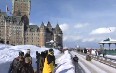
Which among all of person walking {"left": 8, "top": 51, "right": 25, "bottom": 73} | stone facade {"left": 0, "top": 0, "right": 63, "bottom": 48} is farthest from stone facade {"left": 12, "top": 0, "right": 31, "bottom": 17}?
person walking {"left": 8, "top": 51, "right": 25, "bottom": 73}

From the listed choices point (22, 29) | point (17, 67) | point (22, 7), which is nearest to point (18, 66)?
point (17, 67)

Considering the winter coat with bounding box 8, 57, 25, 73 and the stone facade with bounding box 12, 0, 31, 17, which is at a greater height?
the stone facade with bounding box 12, 0, 31, 17

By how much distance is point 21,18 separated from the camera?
176 m

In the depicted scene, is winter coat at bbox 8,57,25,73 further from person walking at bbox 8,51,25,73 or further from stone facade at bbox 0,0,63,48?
stone facade at bbox 0,0,63,48

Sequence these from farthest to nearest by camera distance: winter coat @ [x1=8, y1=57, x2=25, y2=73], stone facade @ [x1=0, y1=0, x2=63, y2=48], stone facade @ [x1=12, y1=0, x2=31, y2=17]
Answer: stone facade @ [x1=12, y1=0, x2=31, y2=17] < stone facade @ [x1=0, y1=0, x2=63, y2=48] < winter coat @ [x1=8, y1=57, x2=25, y2=73]

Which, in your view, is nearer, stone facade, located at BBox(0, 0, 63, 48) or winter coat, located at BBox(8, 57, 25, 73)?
winter coat, located at BBox(8, 57, 25, 73)

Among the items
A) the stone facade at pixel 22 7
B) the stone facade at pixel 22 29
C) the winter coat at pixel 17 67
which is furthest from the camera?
the stone facade at pixel 22 7

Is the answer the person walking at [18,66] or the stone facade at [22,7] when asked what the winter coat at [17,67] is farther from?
the stone facade at [22,7]

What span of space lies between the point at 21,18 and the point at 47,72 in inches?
6475

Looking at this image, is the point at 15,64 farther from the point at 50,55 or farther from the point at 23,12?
the point at 23,12

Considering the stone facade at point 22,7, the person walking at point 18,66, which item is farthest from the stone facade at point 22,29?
the person walking at point 18,66

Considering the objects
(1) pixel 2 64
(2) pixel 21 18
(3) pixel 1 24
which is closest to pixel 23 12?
(2) pixel 21 18

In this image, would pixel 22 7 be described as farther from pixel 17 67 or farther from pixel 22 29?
pixel 17 67

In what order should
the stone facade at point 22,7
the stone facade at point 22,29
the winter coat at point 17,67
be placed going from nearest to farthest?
1. the winter coat at point 17,67
2. the stone facade at point 22,29
3. the stone facade at point 22,7
